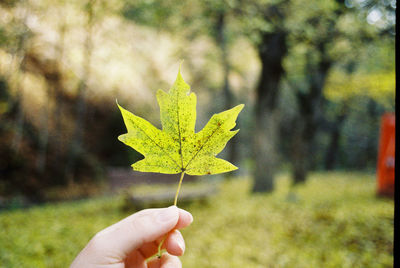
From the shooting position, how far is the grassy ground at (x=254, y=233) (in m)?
4.39

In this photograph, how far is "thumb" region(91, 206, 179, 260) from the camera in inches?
35.2

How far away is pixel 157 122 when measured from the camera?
16.1 metres

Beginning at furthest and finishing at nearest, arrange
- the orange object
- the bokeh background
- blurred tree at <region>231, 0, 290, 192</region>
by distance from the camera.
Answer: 1. blurred tree at <region>231, 0, 290, 192</region>
2. the orange object
3. the bokeh background

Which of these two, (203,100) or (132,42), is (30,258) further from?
(203,100)

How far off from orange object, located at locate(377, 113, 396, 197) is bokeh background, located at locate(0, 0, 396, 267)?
24.5 inches

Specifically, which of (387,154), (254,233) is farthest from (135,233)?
(387,154)

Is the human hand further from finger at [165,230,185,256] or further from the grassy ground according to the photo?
the grassy ground

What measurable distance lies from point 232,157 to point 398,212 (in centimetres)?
1451

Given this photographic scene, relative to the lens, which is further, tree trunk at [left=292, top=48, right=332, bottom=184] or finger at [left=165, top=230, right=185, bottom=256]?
tree trunk at [left=292, top=48, right=332, bottom=184]

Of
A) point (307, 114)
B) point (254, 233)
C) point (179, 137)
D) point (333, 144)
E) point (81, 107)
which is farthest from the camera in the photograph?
point (333, 144)

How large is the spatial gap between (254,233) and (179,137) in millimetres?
5360

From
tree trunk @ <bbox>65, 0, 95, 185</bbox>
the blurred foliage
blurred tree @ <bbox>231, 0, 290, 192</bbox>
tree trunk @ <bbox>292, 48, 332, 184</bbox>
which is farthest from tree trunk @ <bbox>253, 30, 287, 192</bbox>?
tree trunk @ <bbox>65, 0, 95, 185</bbox>

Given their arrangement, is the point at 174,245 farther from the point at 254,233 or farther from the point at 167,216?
the point at 254,233

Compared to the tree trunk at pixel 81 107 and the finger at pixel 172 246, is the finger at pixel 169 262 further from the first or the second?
the tree trunk at pixel 81 107
